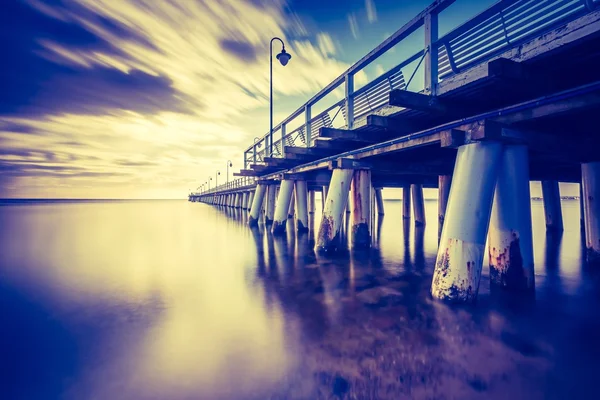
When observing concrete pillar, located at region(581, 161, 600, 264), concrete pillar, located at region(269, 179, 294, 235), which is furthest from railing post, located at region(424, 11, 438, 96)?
concrete pillar, located at region(269, 179, 294, 235)

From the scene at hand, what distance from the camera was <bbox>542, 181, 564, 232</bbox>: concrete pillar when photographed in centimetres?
1614

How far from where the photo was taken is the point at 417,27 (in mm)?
5996

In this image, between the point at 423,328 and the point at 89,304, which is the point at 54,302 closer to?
the point at 89,304

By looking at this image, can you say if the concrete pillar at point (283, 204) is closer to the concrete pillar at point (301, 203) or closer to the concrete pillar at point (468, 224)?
the concrete pillar at point (301, 203)

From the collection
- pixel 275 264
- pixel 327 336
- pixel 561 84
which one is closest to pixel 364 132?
pixel 561 84

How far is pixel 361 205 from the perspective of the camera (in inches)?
419

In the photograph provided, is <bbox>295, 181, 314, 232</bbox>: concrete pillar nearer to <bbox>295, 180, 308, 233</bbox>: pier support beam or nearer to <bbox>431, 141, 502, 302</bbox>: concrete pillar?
<bbox>295, 180, 308, 233</bbox>: pier support beam

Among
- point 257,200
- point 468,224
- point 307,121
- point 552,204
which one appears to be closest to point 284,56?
point 307,121

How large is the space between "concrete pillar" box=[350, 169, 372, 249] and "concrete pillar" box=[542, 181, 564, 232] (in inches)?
484

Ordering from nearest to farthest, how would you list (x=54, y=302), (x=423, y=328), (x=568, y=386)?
(x=568, y=386) → (x=423, y=328) → (x=54, y=302)

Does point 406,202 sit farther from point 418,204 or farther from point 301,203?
point 301,203

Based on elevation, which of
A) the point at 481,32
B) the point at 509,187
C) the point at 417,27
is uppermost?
the point at 417,27

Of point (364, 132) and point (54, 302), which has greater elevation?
point (364, 132)

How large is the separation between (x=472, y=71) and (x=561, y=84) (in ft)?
5.52
